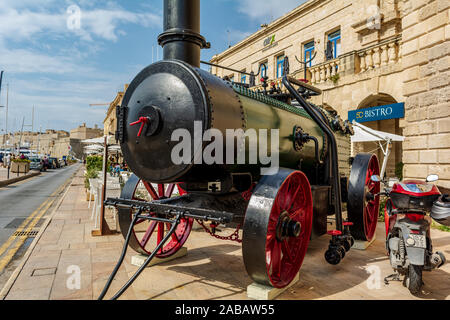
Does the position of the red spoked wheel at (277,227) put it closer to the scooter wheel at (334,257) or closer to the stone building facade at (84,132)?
the scooter wheel at (334,257)

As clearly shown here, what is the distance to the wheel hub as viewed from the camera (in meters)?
3.20

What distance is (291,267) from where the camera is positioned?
3.50 metres

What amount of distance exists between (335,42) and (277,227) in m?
14.9

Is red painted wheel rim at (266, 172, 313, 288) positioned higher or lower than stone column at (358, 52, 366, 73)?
lower

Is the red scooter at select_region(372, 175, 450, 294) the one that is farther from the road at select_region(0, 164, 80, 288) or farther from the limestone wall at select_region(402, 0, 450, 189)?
the road at select_region(0, 164, 80, 288)

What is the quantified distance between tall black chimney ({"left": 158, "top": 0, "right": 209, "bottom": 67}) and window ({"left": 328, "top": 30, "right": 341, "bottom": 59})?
13.4 meters

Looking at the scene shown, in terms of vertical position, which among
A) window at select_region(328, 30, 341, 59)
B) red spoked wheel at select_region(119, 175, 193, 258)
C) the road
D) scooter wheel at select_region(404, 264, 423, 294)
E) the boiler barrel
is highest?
window at select_region(328, 30, 341, 59)

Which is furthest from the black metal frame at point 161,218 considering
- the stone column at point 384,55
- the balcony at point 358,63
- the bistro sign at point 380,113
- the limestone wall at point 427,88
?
the stone column at point 384,55

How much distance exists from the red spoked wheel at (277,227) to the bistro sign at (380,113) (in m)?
8.62

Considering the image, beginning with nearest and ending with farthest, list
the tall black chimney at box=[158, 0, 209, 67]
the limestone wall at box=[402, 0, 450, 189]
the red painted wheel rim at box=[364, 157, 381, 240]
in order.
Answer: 1. the tall black chimney at box=[158, 0, 209, 67]
2. the red painted wheel rim at box=[364, 157, 381, 240]
3. the limestone wall at box=[402, 0, 450, 189]

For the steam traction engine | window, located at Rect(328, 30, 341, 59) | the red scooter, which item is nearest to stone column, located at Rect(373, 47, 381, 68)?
window, located at Rect(328, 30, 341, 59)

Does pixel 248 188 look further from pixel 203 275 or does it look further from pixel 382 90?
pixel 382 90

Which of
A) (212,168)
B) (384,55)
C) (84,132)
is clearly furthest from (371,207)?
(84,132)
